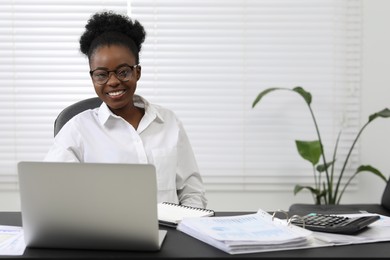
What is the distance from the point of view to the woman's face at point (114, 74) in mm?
1882

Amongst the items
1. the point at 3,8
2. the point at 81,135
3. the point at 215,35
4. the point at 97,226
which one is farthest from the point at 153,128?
the point at 3,8

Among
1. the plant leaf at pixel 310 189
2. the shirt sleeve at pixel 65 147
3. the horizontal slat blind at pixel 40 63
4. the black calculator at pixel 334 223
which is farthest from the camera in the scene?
the horizontal slat blind at pixel 40 63

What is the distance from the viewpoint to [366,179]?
10.8 ft

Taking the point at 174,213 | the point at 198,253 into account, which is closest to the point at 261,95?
the point at 174,213

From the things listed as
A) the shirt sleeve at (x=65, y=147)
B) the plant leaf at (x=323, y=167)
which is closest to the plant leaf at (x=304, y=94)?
the plant leaf at (x=323, y=167)

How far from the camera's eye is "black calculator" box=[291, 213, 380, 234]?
130 cm

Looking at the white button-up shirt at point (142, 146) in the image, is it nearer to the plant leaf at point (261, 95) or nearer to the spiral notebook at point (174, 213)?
the spiral notebook at point (174, 213)

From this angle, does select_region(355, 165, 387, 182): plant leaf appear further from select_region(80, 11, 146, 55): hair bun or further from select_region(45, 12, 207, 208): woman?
select_region(80, 11, 146, 55): hair bun

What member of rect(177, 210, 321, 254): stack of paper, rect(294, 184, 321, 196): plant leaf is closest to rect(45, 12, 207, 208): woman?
rect(177, 210, 321, 254): stack of paper

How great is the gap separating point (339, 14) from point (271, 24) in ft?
1.24

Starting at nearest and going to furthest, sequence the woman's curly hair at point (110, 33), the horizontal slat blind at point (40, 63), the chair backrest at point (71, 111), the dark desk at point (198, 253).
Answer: the dark desk at point (198, 253) < the woman's curly hair at point (110, 33) < the chair backrest at point (71, 111) < the horizontal slat blind at point (40, 63)

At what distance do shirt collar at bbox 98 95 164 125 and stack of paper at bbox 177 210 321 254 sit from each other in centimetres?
67

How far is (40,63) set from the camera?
10.5 feet

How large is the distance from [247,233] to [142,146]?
755mm
